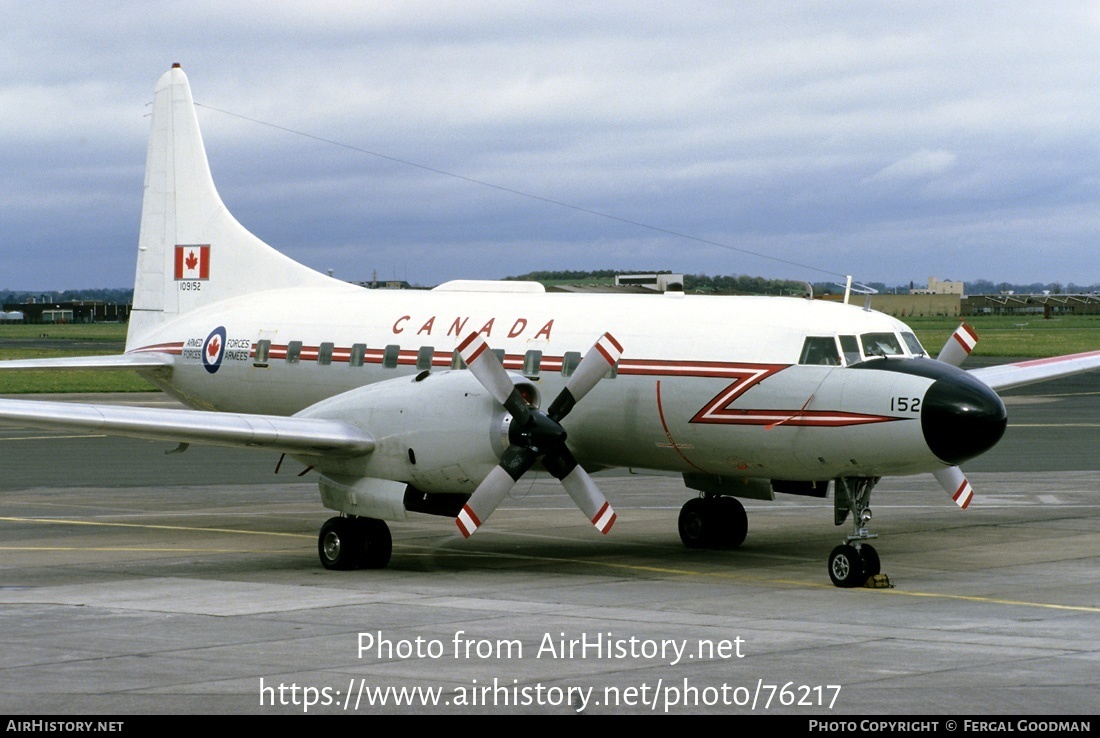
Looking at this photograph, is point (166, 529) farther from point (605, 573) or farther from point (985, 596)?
point (985, 596)

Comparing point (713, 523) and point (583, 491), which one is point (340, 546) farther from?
point (713, 523)

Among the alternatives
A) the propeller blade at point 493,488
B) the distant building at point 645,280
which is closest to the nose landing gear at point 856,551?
the propeller blade at point 493,488

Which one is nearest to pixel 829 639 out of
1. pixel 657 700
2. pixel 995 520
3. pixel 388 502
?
pixel 657 700

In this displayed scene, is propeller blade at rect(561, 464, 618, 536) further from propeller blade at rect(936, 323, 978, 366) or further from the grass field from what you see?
the grass field

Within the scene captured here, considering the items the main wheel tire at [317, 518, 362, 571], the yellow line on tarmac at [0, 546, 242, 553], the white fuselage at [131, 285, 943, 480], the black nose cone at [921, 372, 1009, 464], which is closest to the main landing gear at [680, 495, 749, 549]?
the white fuselage at [131, 285, 943, 480]

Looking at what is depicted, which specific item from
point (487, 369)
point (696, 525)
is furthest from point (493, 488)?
point (696, 525)

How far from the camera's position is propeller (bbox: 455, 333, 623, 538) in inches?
735

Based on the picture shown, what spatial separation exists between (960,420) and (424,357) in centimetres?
846

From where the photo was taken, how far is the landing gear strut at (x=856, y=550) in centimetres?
1811

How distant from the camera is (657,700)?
11.8m

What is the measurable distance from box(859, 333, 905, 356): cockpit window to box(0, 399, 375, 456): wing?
6.71m

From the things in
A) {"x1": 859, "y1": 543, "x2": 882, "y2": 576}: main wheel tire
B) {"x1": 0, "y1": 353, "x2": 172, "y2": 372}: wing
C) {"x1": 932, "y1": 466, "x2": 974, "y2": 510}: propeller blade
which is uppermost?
{"x1": 0, "y1": 353, "x2": 172, "y2": 372}: wing

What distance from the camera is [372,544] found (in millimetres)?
20109

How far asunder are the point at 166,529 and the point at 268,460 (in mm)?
12147
